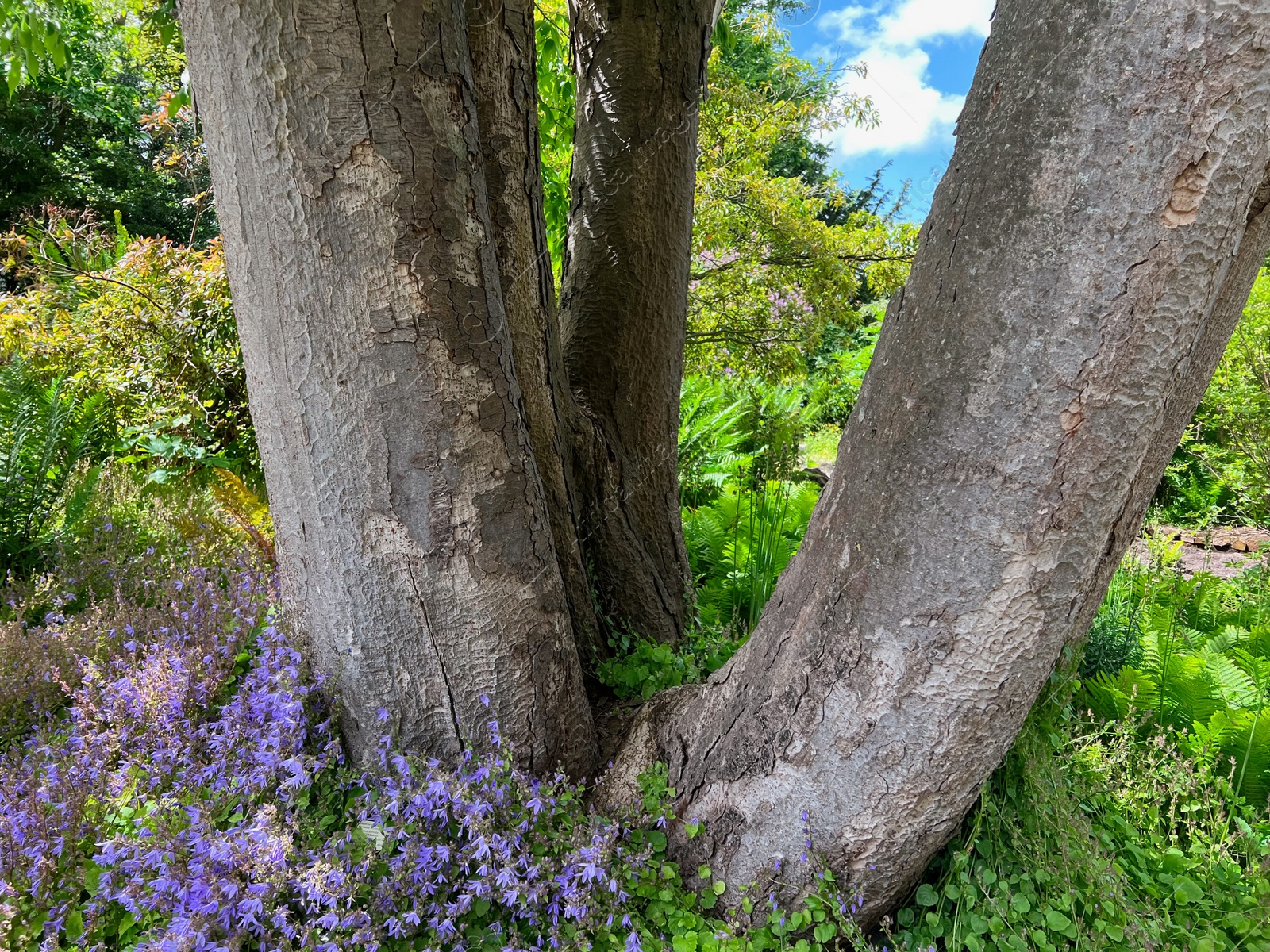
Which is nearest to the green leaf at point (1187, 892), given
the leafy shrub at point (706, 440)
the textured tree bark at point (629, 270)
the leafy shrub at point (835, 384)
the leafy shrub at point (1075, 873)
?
the leafy shrub at point (1075, 873)

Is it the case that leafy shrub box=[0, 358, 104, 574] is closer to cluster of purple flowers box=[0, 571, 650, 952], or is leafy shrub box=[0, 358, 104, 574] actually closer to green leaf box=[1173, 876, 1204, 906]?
cluster of purple flowers box=[0, 571, 650, 952]

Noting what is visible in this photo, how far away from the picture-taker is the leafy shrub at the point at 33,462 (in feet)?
12.3

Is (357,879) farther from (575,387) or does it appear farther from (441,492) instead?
(575,387)

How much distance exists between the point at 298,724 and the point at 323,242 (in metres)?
1.11

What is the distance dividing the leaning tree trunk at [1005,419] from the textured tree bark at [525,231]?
854mm

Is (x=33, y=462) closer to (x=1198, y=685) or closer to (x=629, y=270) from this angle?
(x=629, y=270)

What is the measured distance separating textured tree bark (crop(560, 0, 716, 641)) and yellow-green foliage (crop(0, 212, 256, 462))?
4.24m

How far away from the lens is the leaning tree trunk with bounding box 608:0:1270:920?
1.12 meters

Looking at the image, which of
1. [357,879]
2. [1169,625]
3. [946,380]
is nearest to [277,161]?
[946,380]

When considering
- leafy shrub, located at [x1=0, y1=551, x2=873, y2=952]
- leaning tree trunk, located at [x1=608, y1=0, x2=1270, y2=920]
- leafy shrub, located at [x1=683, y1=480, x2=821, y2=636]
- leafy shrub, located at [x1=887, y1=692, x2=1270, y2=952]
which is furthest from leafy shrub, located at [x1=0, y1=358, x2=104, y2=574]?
leafy shrub, located at [x1=887, y1=692, x2=1270, y2=952]

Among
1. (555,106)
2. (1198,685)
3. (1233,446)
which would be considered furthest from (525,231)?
(1233,446)

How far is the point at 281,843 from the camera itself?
1517 millimetres

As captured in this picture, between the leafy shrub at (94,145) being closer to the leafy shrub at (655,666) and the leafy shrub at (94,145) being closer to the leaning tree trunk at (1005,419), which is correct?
the leafy shrub at (655,666)

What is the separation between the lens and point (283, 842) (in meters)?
Answer: 1.52
